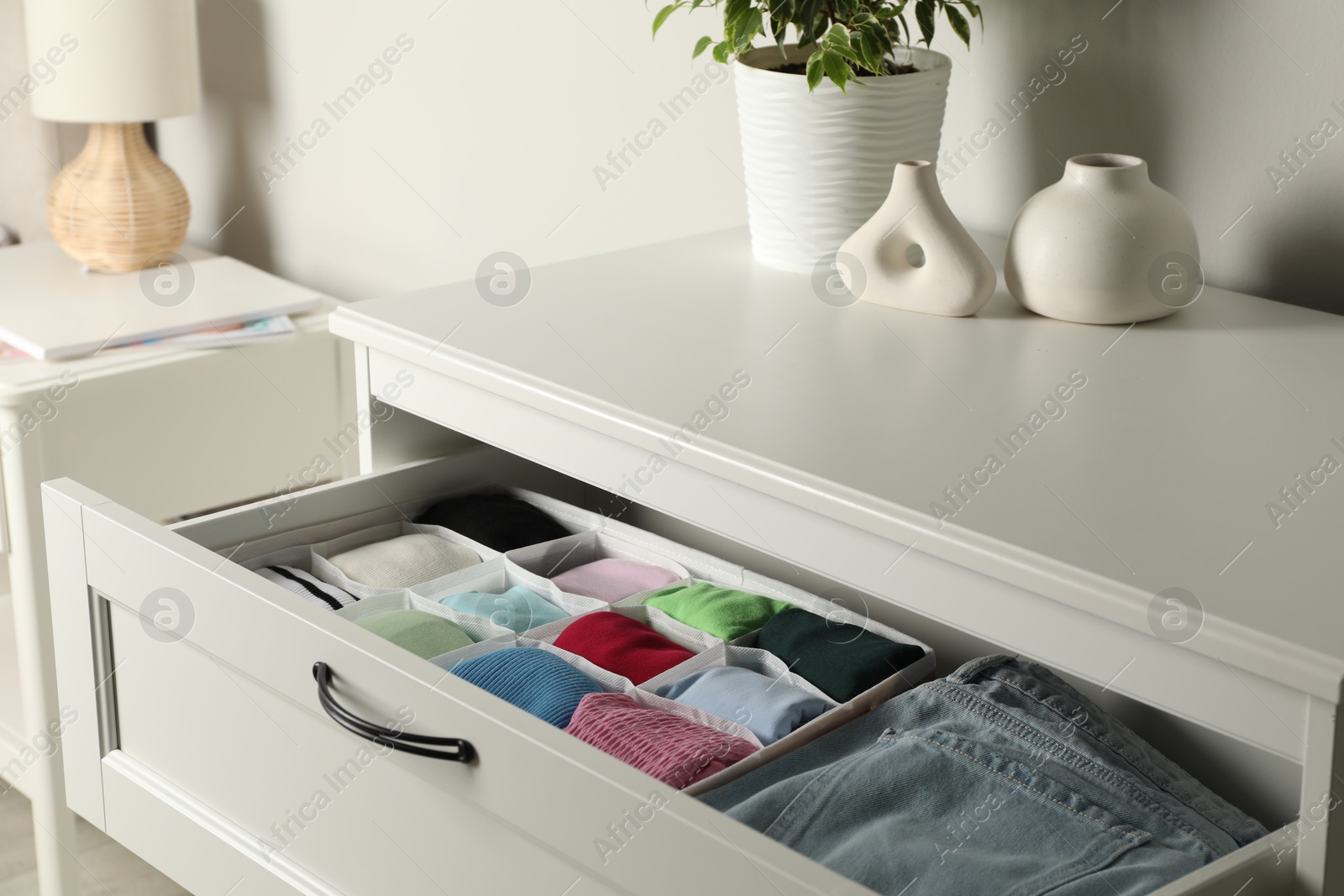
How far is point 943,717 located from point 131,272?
141cm

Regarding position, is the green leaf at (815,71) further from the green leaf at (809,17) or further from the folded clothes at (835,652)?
the folded clothes at (835,652)

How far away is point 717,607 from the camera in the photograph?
3.11 ft

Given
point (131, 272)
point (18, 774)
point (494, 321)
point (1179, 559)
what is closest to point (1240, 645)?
point (1179, 559)

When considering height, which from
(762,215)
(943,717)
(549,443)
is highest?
(762,215)

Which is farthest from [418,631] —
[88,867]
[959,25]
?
[88,867]

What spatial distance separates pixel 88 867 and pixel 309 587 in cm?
89

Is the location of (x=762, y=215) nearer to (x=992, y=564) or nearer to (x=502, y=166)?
(x=992, y=564)

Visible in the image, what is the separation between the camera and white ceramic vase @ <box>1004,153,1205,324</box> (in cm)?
83

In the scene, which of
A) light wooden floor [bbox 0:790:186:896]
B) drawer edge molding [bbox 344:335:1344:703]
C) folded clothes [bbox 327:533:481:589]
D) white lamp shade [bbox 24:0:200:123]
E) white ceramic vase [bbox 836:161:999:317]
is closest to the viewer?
drawer edge molding [bbox 344:335:1344:703]

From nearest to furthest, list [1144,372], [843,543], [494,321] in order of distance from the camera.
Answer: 1. [843,543]
2. [1144,372]
3. [494,321]

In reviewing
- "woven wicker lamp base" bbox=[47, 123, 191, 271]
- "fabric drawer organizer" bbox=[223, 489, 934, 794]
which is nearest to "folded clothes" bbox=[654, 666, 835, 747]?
"fabric drawer organizer" bbox=[223, 489, 934, 794]

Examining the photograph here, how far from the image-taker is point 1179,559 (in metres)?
0.57

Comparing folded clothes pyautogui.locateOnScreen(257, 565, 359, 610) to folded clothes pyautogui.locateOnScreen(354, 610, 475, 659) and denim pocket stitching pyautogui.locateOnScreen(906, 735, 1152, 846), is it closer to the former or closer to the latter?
folded clothes pyautogui.locateOnScreen(354, 610, 475, 659)

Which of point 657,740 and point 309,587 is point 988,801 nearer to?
point 657,740
